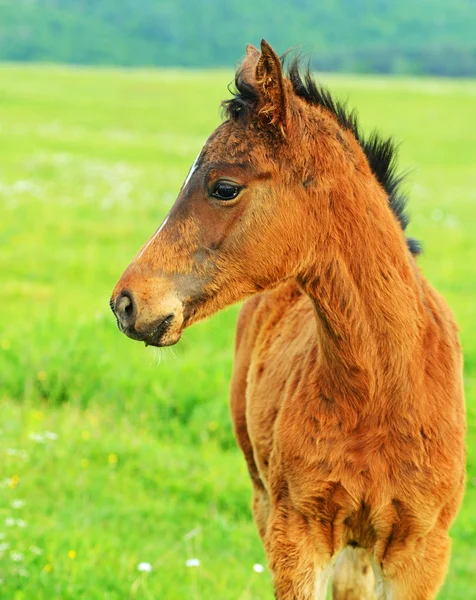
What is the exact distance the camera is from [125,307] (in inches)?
122

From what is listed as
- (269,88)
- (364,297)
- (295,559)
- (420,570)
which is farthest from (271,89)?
(420,570)

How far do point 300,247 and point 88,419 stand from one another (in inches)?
153

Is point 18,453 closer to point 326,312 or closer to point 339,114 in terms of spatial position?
point 326,312

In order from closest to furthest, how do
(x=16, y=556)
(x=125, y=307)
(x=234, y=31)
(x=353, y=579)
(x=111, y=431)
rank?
(x=125, y=307), (x=353, y=579), (x=16, y=556), (x=111, y=431), (x=234, y=31)

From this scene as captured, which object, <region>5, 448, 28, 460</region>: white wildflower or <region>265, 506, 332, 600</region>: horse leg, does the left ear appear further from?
<region>5, 448, 28, 460</region>: white wildflower

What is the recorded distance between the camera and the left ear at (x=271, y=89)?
10.0 feet

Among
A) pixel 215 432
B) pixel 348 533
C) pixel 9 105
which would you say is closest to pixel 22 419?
pixel 215 432

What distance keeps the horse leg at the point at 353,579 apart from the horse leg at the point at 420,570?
68cm

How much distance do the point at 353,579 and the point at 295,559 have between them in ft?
3.21

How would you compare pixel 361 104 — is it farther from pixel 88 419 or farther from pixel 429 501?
pixel 429 501

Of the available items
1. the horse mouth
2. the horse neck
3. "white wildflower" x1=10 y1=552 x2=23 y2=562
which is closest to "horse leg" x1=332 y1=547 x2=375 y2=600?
the horse neck

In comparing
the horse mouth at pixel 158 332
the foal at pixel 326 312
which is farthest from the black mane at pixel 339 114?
the horse mouth at pixel 158 332

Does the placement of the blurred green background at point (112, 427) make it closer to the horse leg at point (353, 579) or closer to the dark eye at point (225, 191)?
the horse leg at point (353, 579)

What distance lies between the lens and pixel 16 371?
290 inches
